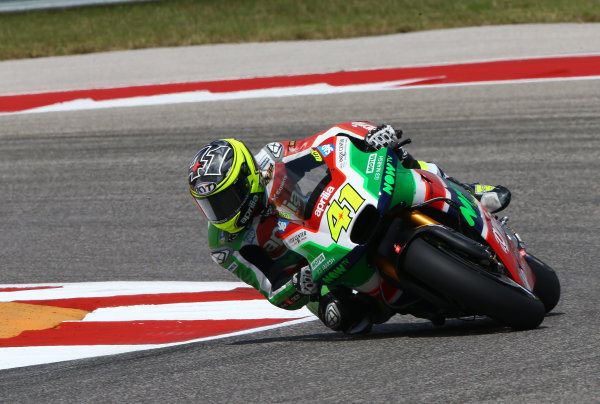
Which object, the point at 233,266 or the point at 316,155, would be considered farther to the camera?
the point at 233,266

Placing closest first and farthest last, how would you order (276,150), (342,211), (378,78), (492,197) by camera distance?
(342,211) < (276,150) < (492,197) < (378,78)

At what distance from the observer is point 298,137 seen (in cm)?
1103

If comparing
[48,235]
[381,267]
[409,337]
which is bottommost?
[48,235]

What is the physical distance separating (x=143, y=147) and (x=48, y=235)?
249 cm

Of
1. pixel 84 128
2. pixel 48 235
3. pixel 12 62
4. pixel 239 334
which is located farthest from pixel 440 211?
pixel 12 62

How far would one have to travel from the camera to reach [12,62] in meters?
15.3

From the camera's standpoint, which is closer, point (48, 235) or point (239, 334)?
point (239, 334)

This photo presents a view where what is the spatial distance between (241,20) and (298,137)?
20.0 ft

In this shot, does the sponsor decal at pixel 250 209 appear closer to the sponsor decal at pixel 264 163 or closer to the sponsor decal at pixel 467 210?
the sponsor decal at pixel 264 163

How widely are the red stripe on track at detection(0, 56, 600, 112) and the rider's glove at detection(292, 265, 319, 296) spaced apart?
761 centimetres

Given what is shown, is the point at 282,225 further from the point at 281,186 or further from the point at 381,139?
the point at 381,139

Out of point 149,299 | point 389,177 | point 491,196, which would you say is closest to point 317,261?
point 389,177

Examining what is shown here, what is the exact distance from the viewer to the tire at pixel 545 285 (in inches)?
218

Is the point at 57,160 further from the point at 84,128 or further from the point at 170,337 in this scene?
the point at 170,337
